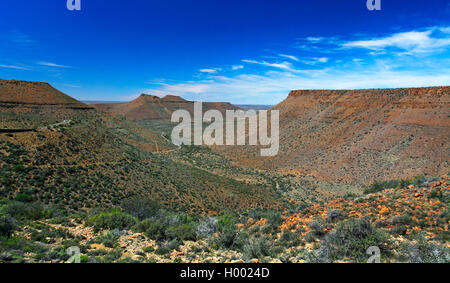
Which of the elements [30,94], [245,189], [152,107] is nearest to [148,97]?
[152,107]

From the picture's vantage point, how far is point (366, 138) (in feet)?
123

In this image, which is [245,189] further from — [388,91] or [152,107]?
[152,107]

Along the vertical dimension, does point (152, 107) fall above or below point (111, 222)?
above

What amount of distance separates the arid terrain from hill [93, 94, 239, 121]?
75.6m

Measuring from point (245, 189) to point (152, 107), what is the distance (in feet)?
396

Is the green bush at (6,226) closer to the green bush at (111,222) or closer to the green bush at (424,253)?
the green bush at (111,222)

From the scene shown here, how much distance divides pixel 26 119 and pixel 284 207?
113 ft

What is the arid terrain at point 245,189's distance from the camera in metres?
6.83

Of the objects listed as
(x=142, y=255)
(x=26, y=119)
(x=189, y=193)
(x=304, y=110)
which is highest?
(x=304, y=110)

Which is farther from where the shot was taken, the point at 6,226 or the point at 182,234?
the point at 182,234

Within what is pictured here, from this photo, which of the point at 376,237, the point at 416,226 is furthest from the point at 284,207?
the point at 376,237

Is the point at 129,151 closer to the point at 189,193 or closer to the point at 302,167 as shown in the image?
the point at 189,193

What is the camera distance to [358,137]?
1532 inches

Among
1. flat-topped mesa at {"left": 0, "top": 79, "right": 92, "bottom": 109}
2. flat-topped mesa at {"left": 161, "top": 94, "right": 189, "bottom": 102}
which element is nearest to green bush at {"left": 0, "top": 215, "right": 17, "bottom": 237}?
flat-topped mesa at {"left": 0, "top": 79, "right": 92, "bottom": 109}
